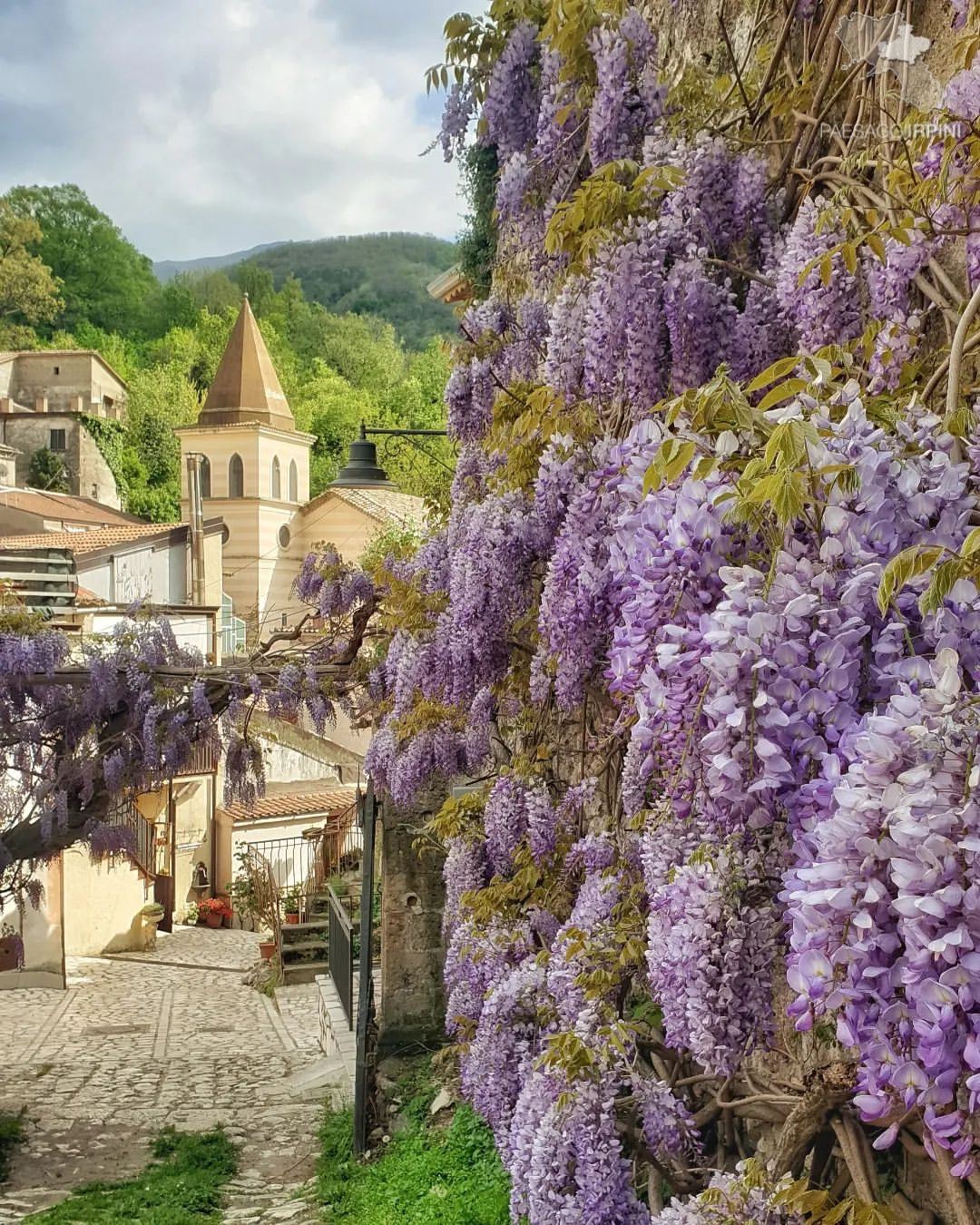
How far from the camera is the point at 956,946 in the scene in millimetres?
1219

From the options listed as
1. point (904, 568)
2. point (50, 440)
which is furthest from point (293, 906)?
point (50, 440)

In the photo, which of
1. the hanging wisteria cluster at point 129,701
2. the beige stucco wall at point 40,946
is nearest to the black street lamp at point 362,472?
the hanging wisteria cluster at point 129,701

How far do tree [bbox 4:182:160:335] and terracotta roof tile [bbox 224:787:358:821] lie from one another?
40.5m

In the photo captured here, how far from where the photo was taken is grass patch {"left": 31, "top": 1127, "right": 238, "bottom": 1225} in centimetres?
605

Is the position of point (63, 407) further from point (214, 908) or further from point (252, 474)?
point (214, 908)

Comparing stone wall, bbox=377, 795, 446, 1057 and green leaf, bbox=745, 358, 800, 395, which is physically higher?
green leaf, bbox=745, 358, 800, 395

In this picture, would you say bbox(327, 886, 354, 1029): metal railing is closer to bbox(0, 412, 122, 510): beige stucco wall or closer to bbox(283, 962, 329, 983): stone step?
bbox(283, 962, 329, 983): stone step

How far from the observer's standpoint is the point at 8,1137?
7551mm

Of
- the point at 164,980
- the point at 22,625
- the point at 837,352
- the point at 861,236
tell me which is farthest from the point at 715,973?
the point at 164,980

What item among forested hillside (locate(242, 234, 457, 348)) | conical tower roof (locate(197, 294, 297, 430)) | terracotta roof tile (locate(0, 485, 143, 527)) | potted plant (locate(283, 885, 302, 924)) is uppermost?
forested hillside (locate(242, 234, 457, 348))

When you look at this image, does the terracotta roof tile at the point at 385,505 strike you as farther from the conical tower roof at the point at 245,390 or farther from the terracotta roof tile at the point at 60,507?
the conical tower roof at the point at 245,390

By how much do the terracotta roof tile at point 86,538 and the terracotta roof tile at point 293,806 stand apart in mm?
5093

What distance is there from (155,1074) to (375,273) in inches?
3174

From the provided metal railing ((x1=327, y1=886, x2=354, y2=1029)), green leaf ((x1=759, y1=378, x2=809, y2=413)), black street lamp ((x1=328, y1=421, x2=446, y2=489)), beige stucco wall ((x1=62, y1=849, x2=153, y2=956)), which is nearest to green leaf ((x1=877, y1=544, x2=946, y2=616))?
green leaf ((x1=759, y1=378, x2=809, y2=413))
